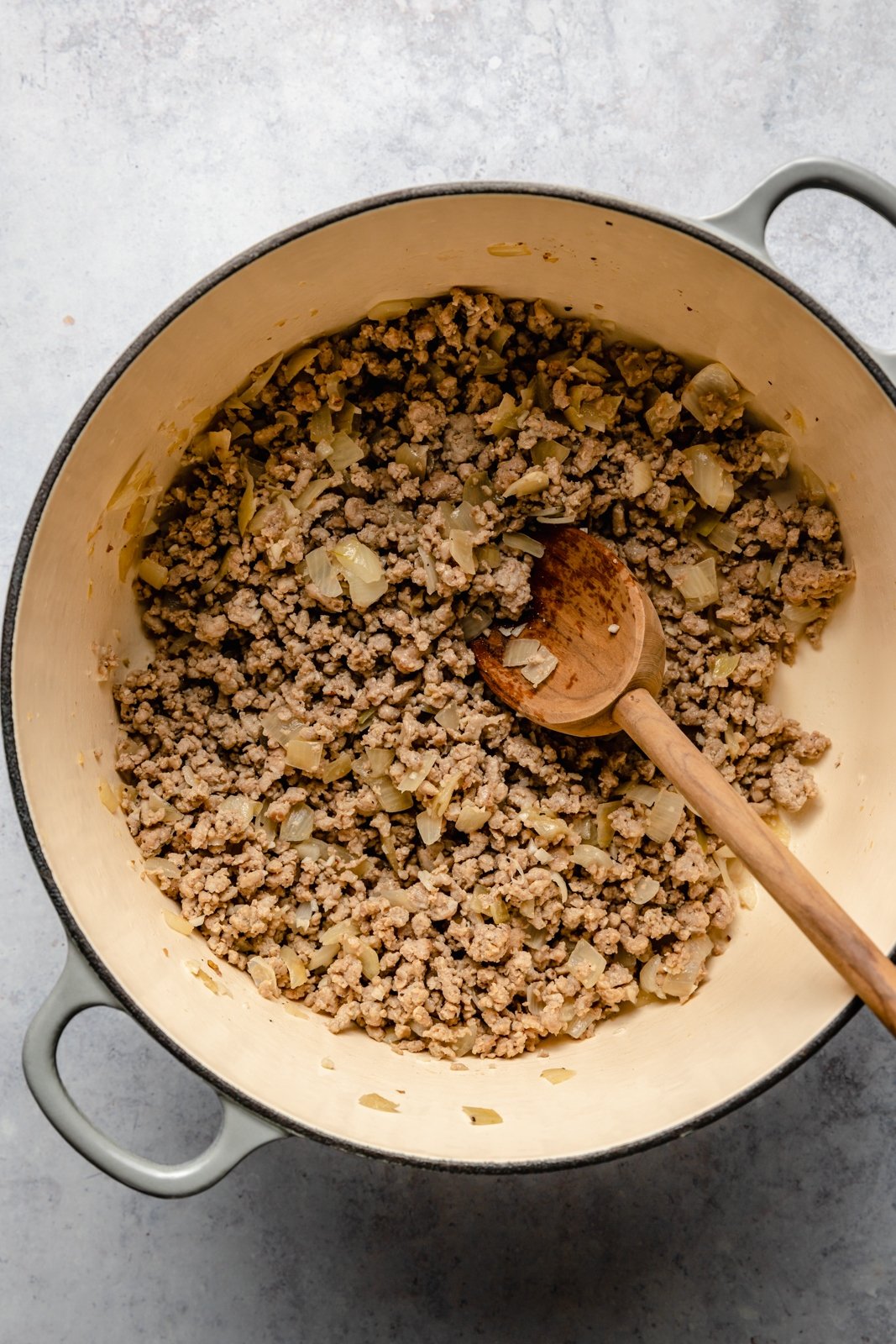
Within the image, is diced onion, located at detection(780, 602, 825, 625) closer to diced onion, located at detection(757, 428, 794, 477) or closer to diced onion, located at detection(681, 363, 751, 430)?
diced onion, located at detection(757, 428, 794, 477)

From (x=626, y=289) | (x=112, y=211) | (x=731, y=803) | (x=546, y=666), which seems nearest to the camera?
Answer: (x=731, y=803)

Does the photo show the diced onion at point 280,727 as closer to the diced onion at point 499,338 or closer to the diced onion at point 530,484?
the diced onion at point 530,484

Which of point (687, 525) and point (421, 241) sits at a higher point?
point (421, 241)

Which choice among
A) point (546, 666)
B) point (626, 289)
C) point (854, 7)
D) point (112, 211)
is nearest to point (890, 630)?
point (546, 666)

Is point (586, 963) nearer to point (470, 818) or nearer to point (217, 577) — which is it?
point (470, 818)

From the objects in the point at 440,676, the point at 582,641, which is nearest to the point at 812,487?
the point at 582,641

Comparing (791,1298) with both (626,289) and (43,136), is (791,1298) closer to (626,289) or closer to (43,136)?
(626,289)
